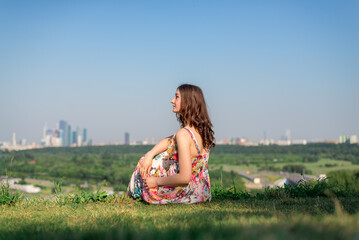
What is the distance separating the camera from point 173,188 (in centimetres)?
418

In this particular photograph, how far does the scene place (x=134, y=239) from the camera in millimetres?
1737

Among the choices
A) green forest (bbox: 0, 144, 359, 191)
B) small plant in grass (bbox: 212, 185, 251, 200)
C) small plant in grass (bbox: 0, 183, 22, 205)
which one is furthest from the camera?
green forest (bbox: 0, 144, 359, 191)

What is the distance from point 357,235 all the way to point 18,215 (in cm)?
324

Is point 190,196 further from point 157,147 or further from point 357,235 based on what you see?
point 357,235

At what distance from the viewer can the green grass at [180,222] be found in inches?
66.5

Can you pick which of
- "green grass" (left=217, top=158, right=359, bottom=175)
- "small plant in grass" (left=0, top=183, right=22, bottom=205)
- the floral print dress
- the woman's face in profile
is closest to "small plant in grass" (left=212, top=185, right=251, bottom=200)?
the floral print dress

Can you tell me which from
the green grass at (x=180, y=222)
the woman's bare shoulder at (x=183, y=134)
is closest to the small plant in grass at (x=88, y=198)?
the green grass at (x=180, y=222)

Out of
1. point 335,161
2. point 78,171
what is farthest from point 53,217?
point 335,161

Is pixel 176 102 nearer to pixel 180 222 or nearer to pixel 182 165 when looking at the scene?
pixel 182 165

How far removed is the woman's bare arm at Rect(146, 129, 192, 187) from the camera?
153 inches

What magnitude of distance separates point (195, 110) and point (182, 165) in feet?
2.23

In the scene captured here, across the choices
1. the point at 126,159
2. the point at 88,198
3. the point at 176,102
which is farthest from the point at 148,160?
the point at 126,159

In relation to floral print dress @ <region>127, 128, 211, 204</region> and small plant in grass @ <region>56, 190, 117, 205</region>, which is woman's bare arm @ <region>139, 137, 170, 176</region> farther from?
small plant in grass @ <region>56, 190, 117, 205</region>

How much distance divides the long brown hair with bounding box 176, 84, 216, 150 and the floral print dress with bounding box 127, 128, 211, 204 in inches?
5.6
